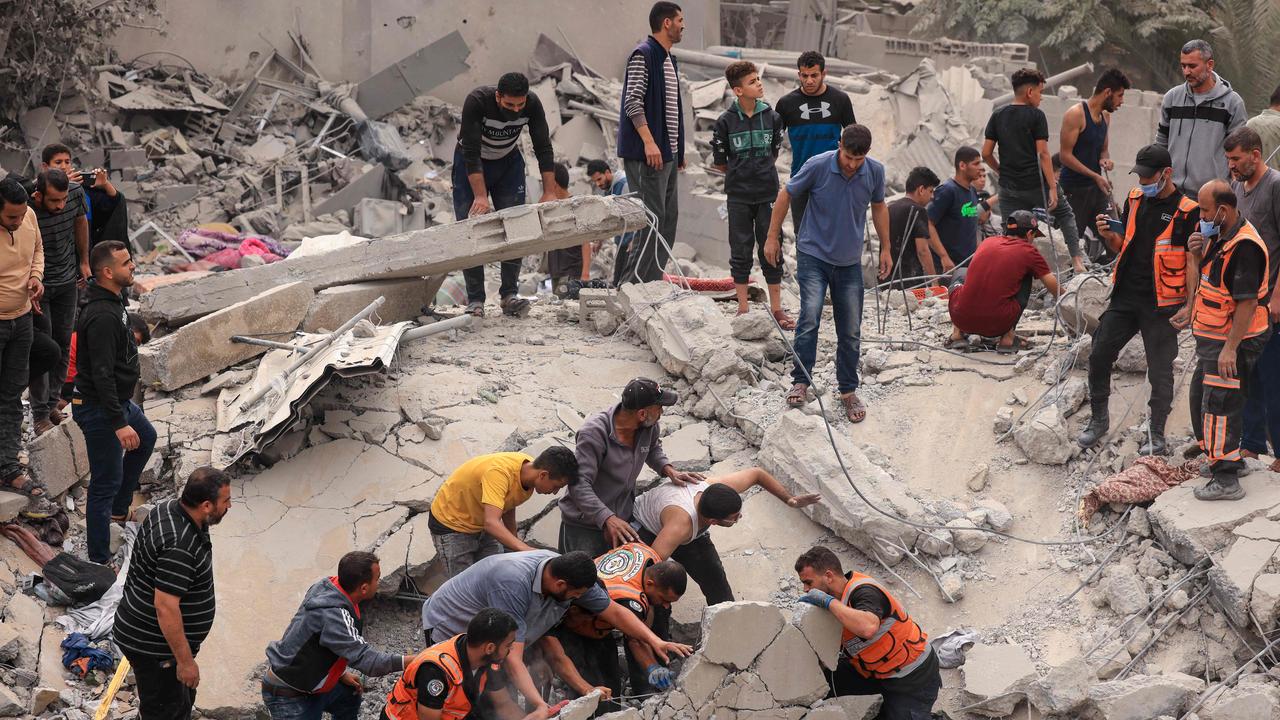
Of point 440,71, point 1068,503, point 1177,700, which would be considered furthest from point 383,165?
point 1177,700

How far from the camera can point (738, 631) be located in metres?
5.18

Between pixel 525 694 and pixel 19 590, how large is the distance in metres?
2.78

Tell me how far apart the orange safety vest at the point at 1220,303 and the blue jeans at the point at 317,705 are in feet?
14.1

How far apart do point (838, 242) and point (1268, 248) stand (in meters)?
2.17

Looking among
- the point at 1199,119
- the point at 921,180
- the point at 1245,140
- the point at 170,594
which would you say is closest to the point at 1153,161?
the point at 1245,140

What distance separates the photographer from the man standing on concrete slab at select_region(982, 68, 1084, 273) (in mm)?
8117

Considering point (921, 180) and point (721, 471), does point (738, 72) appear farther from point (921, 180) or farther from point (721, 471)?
point (721, 471)

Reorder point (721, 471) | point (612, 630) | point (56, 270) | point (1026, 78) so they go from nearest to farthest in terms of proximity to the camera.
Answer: point (612, 630) < point (56, 270) < point (721, 471) < point (1026, 78)

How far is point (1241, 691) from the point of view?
5062mm

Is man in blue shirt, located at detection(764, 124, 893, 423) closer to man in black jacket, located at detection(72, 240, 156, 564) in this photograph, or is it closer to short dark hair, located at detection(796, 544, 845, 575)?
short dark hair, located at detection(796, 544, 845, 575)

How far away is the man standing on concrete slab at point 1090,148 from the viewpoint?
802 centimetres

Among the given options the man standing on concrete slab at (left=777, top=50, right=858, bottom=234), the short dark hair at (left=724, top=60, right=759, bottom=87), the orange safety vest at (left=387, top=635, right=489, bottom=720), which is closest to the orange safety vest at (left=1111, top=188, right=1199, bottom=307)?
the man standing on concrete slab at (left=777, top=50, right=858, bottom=234)

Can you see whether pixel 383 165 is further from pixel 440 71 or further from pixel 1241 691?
pixel 1241 691

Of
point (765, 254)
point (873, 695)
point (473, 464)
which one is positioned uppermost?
point (765, 254)
